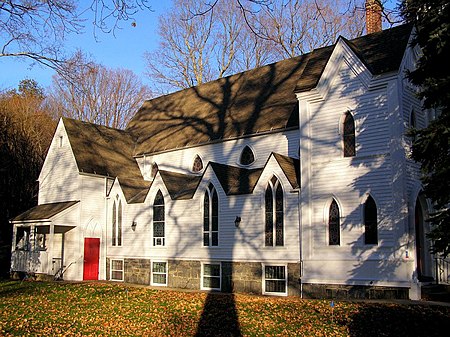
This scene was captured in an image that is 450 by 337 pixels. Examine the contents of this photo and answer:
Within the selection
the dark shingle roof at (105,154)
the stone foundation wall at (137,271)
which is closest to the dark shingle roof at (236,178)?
the stone foundation wall at (137,271)

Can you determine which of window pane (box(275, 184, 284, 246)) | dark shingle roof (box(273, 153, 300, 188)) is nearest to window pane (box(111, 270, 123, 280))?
window pane (box(275, 184, 284, 246))

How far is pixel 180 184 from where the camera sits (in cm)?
2733

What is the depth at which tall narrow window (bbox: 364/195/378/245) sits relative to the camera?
1916 centimetres

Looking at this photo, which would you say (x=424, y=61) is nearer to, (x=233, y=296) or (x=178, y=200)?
(x=233, y=296)

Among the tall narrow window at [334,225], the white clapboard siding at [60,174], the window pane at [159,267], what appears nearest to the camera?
the tall narrow window at [334,225]

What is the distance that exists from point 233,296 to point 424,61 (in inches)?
428

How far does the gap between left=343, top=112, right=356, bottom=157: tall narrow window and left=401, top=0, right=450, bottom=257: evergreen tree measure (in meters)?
5.12

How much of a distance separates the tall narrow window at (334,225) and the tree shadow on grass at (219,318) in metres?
4.59

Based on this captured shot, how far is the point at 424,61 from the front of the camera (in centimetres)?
1523

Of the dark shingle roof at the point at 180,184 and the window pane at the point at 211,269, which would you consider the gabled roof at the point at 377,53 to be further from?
the window pane at the point at 211,269

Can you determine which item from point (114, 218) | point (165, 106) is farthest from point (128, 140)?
point (114, 218)

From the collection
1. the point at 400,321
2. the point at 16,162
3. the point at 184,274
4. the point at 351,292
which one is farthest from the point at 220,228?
the point at 16,162

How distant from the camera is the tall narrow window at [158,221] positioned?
87.7 feet

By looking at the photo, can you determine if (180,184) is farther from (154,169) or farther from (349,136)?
(349,136)
